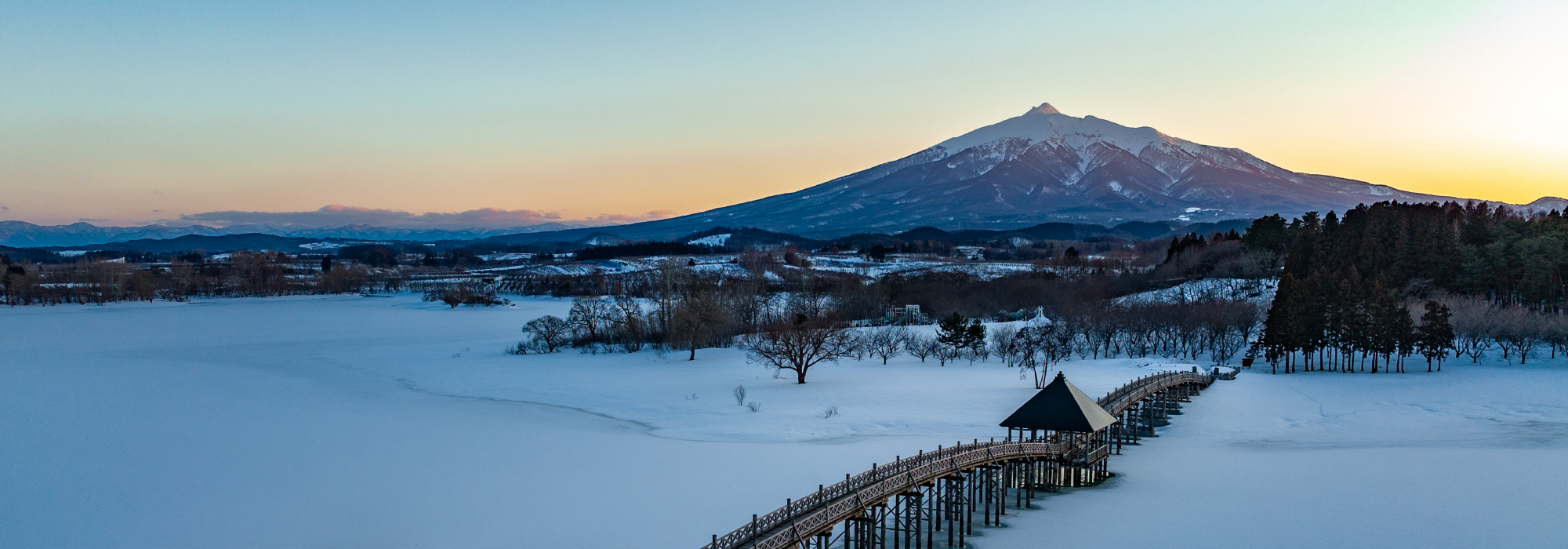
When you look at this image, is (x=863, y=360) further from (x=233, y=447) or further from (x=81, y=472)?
(x=81, y=472)

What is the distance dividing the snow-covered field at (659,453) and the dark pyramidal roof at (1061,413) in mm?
2061

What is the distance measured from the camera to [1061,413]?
25562mm

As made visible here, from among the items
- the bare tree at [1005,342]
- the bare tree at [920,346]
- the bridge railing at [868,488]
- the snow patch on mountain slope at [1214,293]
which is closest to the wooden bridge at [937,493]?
the bridge railing at [868,488]

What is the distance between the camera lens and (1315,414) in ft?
119

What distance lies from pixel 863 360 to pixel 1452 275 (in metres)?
42.3

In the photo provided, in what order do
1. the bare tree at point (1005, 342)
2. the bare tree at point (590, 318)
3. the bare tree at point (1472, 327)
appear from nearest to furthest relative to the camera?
the bare tree at point (1472, 327), the bare tree at point (1005, 342), the bare tree at point (590, 318)

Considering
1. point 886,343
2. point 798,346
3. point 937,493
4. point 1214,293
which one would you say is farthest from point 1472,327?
point 937,493

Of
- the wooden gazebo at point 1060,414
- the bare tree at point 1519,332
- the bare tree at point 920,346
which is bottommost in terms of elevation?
the bare tree at point 920,346

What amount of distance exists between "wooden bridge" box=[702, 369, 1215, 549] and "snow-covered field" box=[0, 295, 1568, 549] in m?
1.14

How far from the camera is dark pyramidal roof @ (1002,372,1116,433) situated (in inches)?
989

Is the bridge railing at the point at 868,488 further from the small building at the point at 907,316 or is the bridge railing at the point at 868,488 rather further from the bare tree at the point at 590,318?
the small building at the point at 907,316

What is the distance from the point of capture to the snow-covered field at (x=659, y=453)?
2064 centimetres

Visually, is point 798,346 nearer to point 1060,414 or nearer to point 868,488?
point 1060,414

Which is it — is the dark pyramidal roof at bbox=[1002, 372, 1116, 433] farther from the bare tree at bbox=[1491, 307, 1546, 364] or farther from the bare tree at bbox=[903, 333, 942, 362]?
the bare tree at bbox=[1491, 307, 1546, 364]
